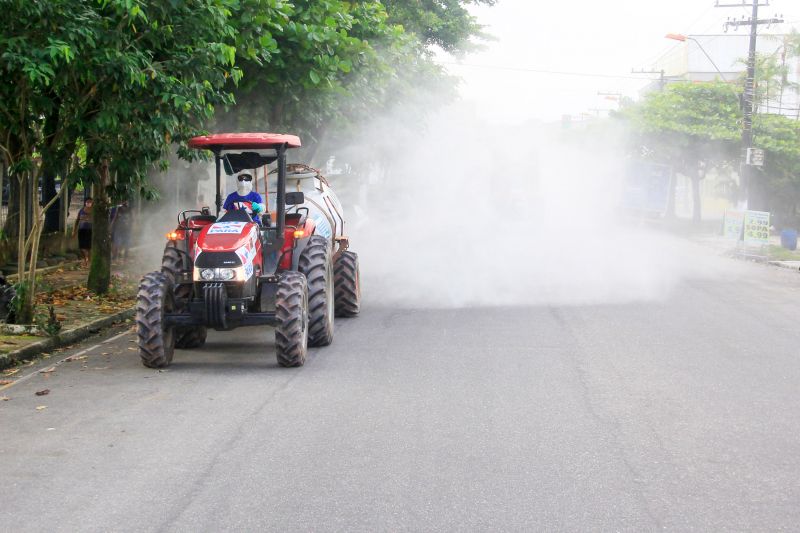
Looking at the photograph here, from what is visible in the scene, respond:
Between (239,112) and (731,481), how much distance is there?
1448 centimetres

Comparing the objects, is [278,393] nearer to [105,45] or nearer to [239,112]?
[105,45]

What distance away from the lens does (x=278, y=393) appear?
361 inches

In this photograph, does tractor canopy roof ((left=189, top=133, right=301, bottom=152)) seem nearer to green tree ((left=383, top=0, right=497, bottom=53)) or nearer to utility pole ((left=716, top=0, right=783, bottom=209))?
green tree ((left=383, top=0, right=497, bottom=53))

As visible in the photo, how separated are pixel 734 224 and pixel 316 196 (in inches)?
773

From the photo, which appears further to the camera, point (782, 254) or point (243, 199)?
point (782, 254)

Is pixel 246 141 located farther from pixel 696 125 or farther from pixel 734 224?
pixel 696 125

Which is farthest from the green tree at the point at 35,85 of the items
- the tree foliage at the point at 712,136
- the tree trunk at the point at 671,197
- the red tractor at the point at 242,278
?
the tree trunk at the point at 671,197

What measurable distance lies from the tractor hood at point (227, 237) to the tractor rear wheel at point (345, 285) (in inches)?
150

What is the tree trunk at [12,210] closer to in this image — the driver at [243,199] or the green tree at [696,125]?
the driver at [243,199]

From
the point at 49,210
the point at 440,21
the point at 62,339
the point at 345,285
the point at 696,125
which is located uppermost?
the point at 440,21

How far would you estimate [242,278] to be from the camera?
409 inches

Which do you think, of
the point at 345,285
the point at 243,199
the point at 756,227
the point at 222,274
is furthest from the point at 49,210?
the point at 756,227

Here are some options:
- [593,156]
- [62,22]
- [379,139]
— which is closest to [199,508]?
[62,22]

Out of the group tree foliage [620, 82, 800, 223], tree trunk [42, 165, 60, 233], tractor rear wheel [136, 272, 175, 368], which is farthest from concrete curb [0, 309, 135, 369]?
tree foliage [620, 82, 800, 223]
